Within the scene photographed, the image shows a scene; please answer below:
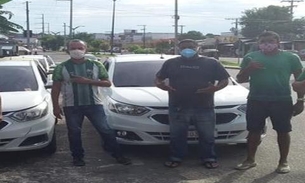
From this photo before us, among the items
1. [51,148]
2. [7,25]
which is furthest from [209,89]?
[7,25]

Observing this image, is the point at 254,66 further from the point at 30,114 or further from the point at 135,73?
the point at 30,114

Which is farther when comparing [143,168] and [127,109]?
[127,109]

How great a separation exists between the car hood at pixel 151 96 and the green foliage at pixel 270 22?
313ft

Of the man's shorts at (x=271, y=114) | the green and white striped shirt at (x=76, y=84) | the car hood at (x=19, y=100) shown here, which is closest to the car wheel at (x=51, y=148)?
the car hood at (x=19, y=100)

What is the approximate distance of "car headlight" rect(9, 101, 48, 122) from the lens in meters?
6.40

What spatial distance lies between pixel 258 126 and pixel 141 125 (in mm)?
1413

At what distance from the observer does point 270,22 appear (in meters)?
103

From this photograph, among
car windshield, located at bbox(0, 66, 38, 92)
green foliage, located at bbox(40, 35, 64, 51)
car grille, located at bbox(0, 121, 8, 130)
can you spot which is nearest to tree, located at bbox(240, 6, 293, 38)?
green foliage, located at bbox(40, 35, 64, 51)

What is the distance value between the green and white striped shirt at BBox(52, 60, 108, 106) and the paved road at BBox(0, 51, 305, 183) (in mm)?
805

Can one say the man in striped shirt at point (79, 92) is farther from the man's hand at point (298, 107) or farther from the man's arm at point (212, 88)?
the man's hand at point (298, 107)

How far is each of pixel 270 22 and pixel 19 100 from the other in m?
99.8

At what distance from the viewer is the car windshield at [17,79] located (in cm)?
759

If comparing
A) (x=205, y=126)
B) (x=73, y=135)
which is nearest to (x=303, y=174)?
(x=205, y=126)

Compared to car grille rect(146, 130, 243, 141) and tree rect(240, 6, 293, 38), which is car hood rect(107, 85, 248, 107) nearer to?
car grille rect(146, 130, 243, 141)
